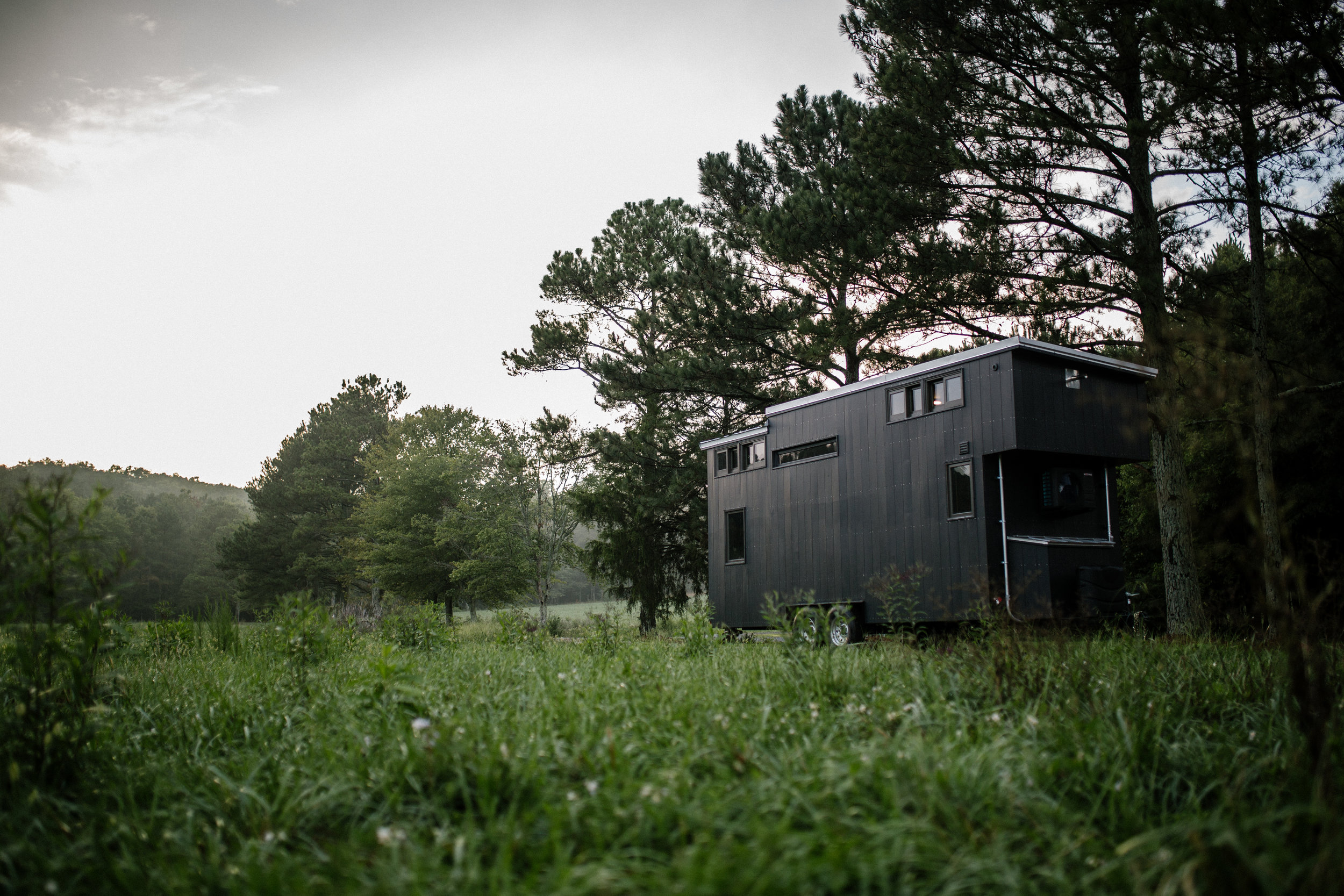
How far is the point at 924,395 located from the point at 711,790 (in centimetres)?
887

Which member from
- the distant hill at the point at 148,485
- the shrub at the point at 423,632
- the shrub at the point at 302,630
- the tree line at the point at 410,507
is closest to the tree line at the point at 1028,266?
the tree line at the point at 410,507

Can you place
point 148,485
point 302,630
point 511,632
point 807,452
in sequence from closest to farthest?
point 302,630 → point 511,632 → point 807,452 → point 148,485

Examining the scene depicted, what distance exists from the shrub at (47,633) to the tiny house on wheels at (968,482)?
6.46m

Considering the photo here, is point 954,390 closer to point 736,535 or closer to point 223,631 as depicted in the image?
point 736,535

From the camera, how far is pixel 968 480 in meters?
9.88

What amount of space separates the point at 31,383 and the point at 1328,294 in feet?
58.8

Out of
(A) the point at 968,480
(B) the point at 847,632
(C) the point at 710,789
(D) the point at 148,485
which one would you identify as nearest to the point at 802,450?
(B) the point at 847,632

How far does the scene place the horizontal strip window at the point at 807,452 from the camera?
1191cm

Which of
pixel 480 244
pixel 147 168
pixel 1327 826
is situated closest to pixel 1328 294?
pixel 1327 826

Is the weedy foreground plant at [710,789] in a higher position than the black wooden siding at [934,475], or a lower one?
lower

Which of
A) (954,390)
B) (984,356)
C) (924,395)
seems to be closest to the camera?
(984,356)

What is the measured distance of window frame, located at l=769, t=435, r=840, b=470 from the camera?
11.9m

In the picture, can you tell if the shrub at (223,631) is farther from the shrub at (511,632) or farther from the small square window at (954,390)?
the small square window at (954,390)

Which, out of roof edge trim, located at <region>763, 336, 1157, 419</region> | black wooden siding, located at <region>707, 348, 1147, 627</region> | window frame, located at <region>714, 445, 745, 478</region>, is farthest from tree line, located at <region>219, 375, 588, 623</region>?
roof edge trim, located at <region>763, 336, 1157, 419</region>
